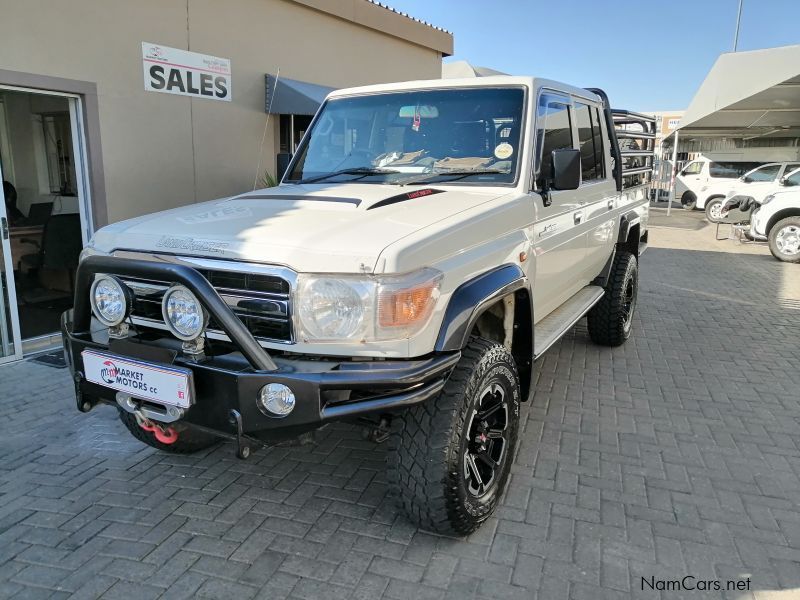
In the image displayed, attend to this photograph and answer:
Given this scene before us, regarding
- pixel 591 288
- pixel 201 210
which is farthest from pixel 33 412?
pixel 591 288

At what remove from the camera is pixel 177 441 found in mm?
3529

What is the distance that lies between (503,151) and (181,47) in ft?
15.7

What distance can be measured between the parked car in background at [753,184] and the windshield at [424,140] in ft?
42.5

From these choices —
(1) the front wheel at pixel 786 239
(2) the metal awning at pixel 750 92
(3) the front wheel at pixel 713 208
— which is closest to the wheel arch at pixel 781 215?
(1) the front wheel at pixel 786 239

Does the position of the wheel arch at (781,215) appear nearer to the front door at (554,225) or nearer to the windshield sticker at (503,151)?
the front door at (554,225)

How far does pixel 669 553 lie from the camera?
274 cm

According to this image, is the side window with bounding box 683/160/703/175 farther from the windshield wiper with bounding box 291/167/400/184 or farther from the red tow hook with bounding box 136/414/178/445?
the red tow hook with bounding box 136/414/178/445

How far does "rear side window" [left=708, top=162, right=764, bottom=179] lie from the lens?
20.2 metres

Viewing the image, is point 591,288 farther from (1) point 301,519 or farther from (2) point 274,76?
(2) point 274,76

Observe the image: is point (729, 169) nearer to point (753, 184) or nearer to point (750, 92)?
point (753, 184)

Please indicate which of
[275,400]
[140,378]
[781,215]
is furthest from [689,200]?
[140,378]

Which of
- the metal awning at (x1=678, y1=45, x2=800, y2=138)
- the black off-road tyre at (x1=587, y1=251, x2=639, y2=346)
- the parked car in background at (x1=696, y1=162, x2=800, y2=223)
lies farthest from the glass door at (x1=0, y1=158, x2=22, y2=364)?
the parked car in background at (x1=696, y1=162, x2=800, y2=223)

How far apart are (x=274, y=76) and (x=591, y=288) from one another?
16.9 ft

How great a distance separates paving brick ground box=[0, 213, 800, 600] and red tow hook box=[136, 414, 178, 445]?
0.22 meters
